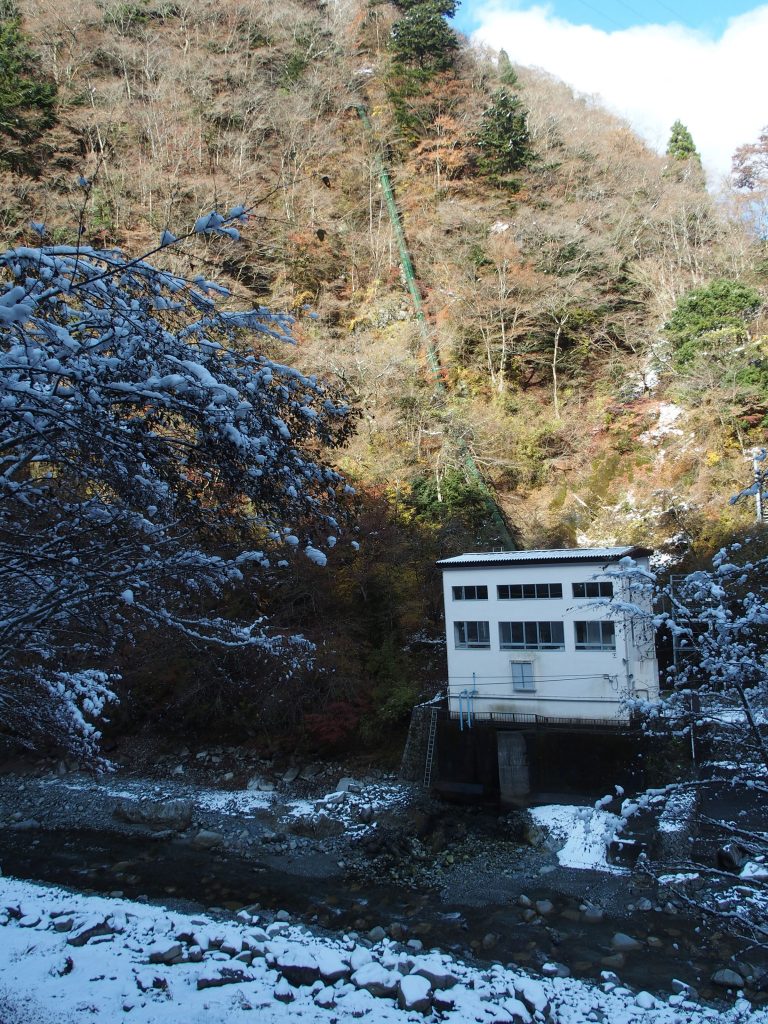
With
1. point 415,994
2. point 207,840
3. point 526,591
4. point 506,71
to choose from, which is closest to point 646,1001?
point 415,994

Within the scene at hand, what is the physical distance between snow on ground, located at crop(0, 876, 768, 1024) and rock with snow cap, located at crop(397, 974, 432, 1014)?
12mm

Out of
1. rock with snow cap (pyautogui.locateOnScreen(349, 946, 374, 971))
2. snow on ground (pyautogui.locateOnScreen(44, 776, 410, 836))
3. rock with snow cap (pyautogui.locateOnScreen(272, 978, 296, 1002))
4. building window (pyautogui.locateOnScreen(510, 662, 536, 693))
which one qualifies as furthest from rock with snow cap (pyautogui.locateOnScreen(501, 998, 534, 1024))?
building window (pyautogui.locateOnScreen(510, 662, 536, 693))

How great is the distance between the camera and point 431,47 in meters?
25.7

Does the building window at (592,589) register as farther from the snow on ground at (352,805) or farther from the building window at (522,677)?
the snow on ground at (352,805)

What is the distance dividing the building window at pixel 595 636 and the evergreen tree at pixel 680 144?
24559 mm

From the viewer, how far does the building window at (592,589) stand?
1145 centimetres

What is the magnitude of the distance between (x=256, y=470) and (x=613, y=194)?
2465cm

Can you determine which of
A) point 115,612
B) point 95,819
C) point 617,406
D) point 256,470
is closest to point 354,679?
point 95,819

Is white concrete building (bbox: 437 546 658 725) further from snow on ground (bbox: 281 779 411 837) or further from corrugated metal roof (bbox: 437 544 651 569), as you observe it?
snow on ground (bbox: 281 779 411 837)

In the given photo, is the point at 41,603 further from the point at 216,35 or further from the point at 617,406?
the point at 216,35

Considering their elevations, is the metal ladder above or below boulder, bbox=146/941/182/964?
above

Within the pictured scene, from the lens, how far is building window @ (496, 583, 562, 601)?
12.1 m

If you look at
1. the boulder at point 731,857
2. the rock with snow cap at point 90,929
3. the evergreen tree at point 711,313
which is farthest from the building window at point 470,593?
the evergreen tree at point 711,313

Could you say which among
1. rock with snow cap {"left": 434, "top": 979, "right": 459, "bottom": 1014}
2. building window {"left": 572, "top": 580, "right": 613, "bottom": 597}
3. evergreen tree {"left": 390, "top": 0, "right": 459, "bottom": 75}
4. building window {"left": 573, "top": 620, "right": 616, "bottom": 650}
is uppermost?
evergreen tree {"left": 390, "top": 0, "right": 459, "bottom": 75}
